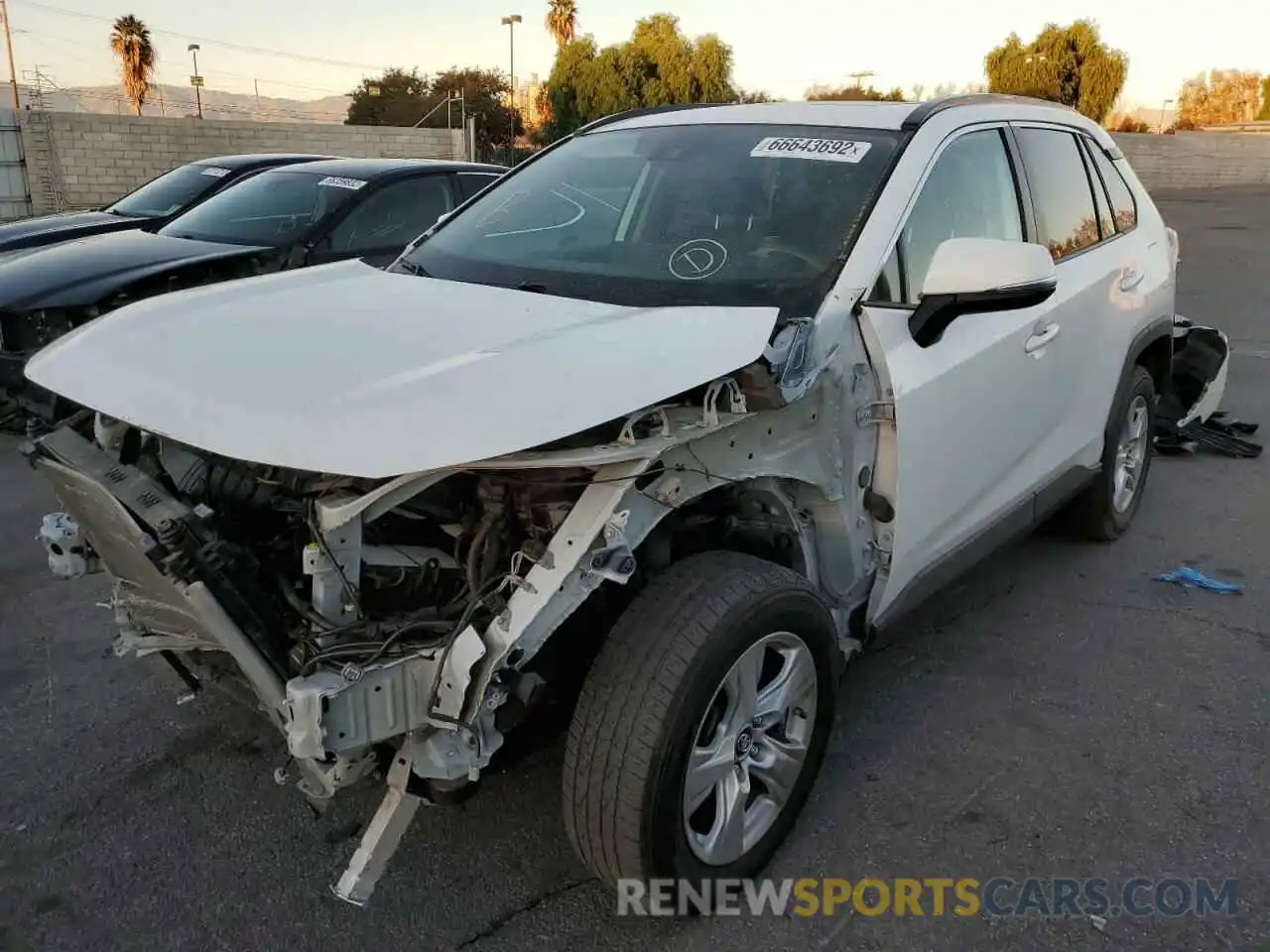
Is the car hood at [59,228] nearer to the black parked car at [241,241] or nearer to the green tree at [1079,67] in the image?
the black parked car at [241,241]

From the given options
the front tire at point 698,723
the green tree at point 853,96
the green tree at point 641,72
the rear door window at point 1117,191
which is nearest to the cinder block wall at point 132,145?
the green tree at point 853,96

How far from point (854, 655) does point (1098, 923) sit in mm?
A: 940

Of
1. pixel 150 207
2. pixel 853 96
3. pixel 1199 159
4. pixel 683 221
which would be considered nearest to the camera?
pixel 683 221

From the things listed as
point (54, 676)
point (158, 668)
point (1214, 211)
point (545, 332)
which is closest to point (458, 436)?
point (545, 332)

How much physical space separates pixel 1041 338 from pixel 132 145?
21.5 m

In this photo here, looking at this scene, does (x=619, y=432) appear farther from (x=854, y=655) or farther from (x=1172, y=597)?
(x=1172, y=597)

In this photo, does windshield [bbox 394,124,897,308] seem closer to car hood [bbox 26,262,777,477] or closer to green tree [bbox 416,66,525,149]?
car hood [bbox 26,262,777,477]

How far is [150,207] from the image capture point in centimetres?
888

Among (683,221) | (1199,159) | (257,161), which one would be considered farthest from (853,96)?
(1199,159)

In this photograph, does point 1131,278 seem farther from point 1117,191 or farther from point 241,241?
point 241,241

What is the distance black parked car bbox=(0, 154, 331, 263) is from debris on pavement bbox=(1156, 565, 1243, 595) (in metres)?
7.25

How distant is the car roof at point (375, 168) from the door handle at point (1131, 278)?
5.09 metres

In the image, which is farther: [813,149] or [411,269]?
[411,269]

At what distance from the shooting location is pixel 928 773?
308 cm
